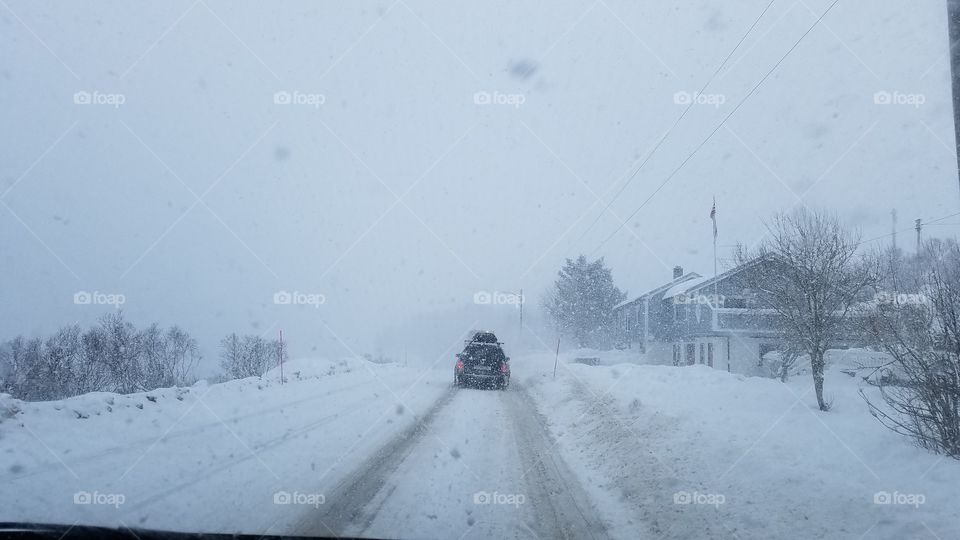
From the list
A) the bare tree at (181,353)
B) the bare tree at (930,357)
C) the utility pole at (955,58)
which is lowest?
the bare tree at (181,353)

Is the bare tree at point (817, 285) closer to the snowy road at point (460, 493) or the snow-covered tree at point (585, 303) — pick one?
the snowy road at point (460, 493)

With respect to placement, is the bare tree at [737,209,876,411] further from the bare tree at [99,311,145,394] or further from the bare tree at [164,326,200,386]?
the bare tree at [164,326,200,386]

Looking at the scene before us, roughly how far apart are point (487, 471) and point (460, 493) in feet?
4.31

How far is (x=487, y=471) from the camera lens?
26.2ft

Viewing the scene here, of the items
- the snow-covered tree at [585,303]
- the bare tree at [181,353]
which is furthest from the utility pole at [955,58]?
the snow-covered tree at [585,303]

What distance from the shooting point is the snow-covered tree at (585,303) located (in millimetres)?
59250

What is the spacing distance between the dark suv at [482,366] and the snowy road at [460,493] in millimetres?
10509

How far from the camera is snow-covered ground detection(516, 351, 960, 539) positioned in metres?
5.23

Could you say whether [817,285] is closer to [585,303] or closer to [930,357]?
[930,357]

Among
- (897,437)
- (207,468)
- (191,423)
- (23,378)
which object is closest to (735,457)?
(897,437)

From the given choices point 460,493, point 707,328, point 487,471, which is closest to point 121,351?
point 487,471

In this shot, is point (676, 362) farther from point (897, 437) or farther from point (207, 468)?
point (207, 468)

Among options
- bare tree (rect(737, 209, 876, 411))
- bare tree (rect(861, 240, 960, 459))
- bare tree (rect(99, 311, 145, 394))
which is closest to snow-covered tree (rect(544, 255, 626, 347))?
bare tree (rect(99, 311, 145, 394))

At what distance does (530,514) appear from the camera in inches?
239
